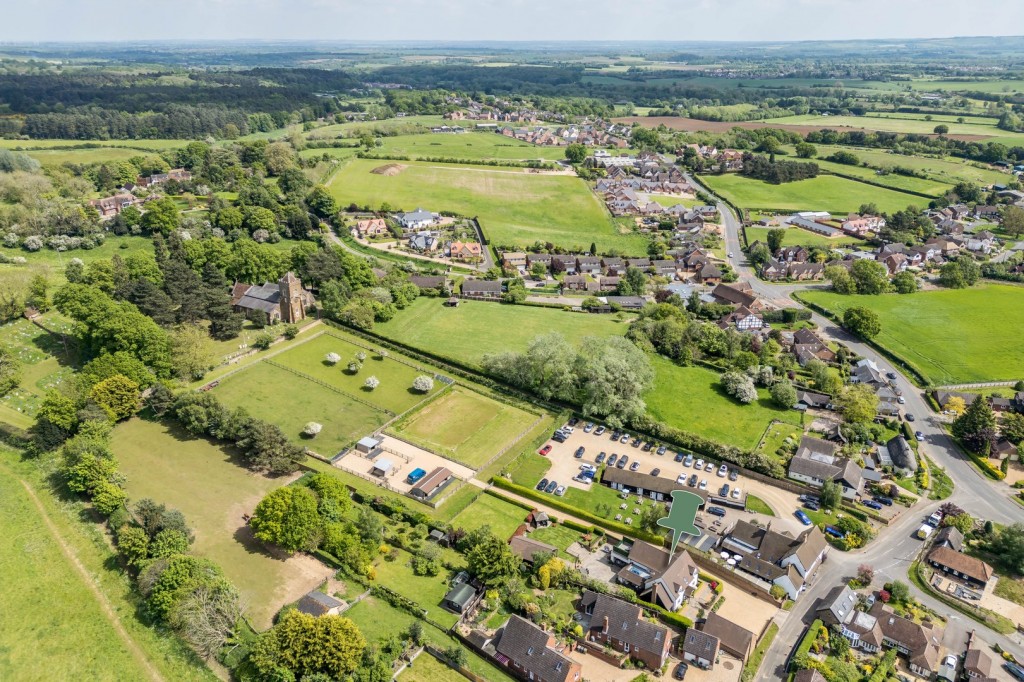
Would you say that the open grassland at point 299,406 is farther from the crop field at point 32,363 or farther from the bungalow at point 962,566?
the bungalow at point 962,566

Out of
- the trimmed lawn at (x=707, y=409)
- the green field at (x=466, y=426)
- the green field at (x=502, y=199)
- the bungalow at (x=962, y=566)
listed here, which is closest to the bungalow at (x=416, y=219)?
the green field at (x=502, y=199)

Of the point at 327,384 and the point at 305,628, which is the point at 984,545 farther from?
the point at 327,384

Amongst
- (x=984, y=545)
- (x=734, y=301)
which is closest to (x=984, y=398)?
(x=984, y=545)

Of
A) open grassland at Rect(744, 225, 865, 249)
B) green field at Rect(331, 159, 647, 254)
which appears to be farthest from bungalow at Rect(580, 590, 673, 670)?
open grassland at Rect(744, 225, 865, 249)

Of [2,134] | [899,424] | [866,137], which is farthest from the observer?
[866,137]

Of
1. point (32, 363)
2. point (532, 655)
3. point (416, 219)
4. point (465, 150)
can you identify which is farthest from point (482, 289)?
point (465, 150)
